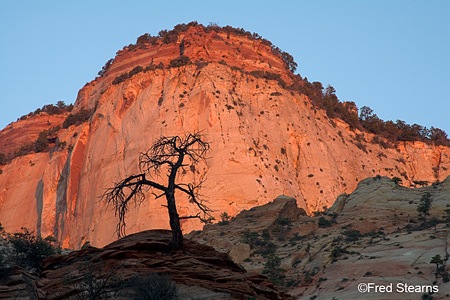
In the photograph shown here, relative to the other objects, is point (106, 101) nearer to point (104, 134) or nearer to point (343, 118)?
point (104, 134)

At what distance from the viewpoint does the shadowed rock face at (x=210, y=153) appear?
44469 mm

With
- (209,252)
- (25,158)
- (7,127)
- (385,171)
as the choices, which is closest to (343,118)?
(385,171)

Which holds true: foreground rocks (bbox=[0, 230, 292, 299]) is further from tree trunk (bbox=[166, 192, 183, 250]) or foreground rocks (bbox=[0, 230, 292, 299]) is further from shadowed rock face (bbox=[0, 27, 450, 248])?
shadowed rock face (bbox=[0, 27, 450, 248])

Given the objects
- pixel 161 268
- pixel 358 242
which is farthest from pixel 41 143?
pixel 161 268

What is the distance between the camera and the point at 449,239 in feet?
81.2

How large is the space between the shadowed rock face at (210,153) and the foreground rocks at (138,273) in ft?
85.5

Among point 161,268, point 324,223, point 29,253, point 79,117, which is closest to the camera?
point 161,268

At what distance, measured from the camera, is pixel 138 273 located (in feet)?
41.7

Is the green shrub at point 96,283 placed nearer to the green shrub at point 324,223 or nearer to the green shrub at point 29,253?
the green shrub at point 29,253

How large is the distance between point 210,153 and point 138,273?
3267 centimetres

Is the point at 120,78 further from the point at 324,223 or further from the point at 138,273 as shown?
the point at 138,273

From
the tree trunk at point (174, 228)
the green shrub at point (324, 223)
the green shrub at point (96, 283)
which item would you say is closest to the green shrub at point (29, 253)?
the green shrub at point (96, 283)

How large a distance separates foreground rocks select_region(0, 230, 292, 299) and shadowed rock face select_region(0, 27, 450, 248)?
26056 millimetres

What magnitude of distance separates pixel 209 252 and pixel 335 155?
41447mm
